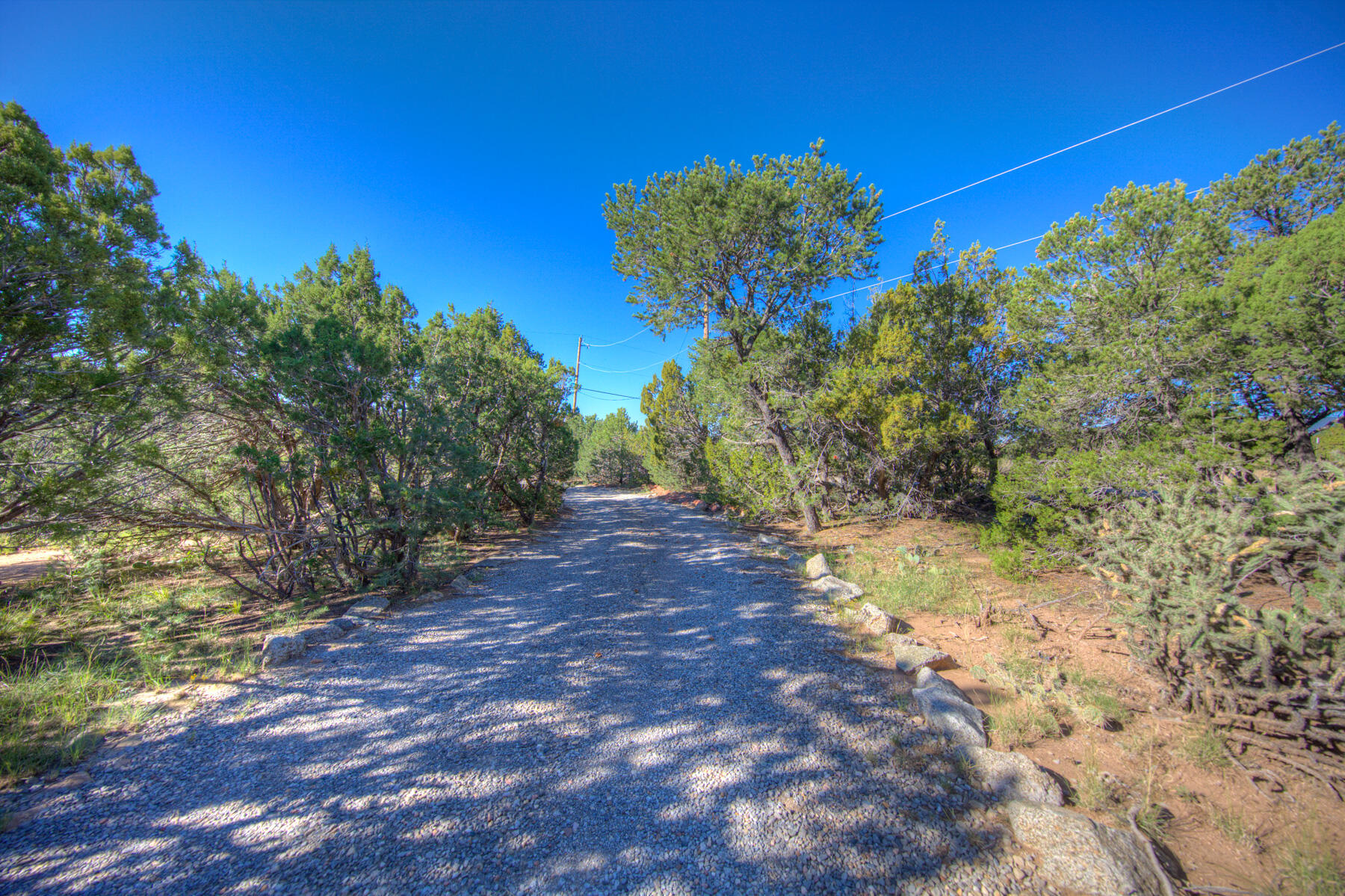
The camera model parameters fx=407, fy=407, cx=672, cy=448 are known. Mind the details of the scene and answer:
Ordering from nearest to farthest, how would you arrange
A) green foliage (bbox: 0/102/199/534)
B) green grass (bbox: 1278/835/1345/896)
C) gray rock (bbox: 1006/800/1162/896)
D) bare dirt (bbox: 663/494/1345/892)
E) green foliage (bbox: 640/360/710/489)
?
green grass (bbox: 1278/835/1345/896), gray rock (bbox: 1006/800/1162/896), bare dirt (bbox: 663/494/1345/892), green foliage (bbox: 0/102/199/534), green foliage (bbox: 640/360/710/489)

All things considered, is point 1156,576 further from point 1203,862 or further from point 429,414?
point 429,414

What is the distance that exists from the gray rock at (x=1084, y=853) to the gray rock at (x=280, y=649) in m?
6.30

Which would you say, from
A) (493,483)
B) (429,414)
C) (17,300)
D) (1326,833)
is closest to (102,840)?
(17,300)

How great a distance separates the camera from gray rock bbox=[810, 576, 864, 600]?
5684 millimetres

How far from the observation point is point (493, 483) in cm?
1098

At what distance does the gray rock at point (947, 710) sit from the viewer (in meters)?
2.93

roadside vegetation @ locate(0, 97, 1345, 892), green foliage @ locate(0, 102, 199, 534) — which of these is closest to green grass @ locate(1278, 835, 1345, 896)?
roadside vegetation @ locate(0, 97, 1345, 892)

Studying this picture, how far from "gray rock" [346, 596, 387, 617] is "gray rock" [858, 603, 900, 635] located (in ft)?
20.7

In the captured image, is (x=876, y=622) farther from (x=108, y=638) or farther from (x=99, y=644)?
(x=108, y=638)

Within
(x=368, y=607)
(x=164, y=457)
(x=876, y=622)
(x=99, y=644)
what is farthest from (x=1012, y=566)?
(x=99, y=644)

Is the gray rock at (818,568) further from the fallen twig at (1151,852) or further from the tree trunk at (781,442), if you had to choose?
the fallen twig at (1151,852)

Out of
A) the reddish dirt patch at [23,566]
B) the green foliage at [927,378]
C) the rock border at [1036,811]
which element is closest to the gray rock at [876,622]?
the rock border at [1036,811]

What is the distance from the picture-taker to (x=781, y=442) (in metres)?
10.2

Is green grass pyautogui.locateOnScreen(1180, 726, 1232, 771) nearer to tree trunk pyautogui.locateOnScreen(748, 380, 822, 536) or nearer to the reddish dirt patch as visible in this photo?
tree trunk pyautogui.locateOnScreen(748, 380, 822, 536)
